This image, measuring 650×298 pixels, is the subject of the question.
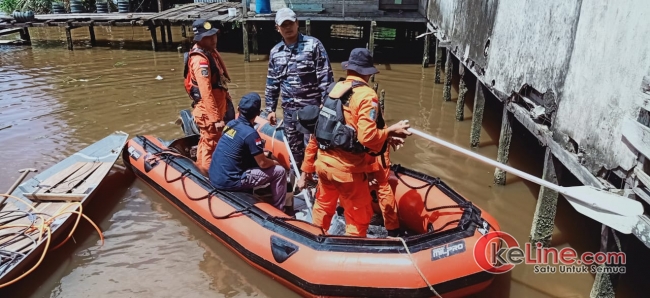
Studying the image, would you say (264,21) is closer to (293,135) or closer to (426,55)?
(426,55)

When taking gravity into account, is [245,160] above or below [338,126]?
below

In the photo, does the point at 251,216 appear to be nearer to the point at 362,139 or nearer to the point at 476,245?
the point at 362,139

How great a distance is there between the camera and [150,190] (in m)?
6.54

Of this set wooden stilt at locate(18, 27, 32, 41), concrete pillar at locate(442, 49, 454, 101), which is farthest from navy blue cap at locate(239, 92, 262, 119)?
wooden stilt at locate(18, 27, 32, 41)

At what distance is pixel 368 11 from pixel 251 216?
11.2m

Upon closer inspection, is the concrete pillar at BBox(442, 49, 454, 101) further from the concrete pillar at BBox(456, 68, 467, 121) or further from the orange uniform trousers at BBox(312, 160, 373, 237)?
the orange uniform trousers at BBox(312, 160, 373, 237)

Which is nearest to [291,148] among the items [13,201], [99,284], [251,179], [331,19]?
[251,179]

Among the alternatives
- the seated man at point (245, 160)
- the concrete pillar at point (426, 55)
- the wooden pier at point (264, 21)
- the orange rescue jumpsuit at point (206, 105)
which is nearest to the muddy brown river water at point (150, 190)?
the concrete pillar at point (426, 55)

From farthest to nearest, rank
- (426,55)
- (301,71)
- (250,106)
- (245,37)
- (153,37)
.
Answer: (153,37)
(245,37)
(426,55)
(301,71)
(250,106)

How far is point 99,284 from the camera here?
4668 millimetres

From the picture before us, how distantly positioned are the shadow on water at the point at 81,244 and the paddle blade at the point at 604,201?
4.85 metres

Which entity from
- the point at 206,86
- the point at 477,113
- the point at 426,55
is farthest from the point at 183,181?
the point at 426,55

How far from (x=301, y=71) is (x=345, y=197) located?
1.68 m

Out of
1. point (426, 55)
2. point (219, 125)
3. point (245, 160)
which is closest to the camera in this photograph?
point (245, 160)
